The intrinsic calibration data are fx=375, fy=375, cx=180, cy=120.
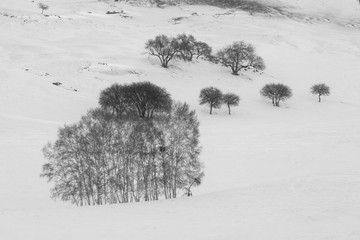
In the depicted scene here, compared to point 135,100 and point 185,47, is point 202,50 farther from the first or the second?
point 135,100

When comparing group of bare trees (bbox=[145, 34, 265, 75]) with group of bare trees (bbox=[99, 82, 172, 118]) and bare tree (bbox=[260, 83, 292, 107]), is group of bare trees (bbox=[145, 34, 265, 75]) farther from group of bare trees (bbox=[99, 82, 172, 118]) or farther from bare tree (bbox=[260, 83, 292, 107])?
group of bare trees (bbox=[99, 82, 172, 118])

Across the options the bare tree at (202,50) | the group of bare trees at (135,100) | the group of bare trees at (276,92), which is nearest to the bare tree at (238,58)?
the bare tree at (202,50)

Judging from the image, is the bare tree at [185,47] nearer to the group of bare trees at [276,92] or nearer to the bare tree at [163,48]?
the bare tree at [163,48]

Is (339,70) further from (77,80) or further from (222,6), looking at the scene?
(222,6)

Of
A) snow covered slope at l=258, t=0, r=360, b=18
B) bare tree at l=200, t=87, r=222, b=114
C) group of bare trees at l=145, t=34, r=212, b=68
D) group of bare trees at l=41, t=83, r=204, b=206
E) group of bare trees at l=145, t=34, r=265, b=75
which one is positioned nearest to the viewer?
group of bare trees at l=41, t=83, r=204, b=206

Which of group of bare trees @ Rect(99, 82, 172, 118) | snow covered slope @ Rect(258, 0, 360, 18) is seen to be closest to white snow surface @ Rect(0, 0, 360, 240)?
group of bare trees @ Rect(99, 82, 172, 118)

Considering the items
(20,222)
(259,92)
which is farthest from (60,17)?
(20,222)
